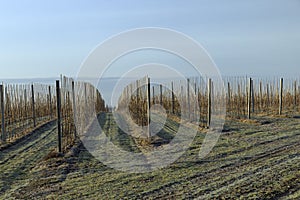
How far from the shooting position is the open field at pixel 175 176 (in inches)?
184

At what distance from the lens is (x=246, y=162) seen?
250 inches

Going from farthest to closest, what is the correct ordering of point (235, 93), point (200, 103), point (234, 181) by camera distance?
point (235, 93)
point (200, 103)
point (234, 181)

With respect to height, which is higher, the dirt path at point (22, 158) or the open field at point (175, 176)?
the open field at point (175, 176)

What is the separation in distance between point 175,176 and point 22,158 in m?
3.63

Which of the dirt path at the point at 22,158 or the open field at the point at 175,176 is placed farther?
the dirt path at the point at 22,158

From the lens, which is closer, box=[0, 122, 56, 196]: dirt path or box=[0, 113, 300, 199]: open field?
box=[0, 113, 300, 199]: open field

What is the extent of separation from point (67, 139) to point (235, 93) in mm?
11732

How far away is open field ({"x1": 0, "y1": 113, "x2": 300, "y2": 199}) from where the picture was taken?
15.3 feet

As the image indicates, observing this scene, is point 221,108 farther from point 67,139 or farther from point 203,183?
point 203,183

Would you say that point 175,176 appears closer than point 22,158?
Yes

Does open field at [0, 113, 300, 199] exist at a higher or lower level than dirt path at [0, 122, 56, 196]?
higher

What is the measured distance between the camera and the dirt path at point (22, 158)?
5.76m

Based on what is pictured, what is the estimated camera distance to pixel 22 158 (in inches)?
304

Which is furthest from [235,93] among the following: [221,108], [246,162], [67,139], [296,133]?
[246,162]
